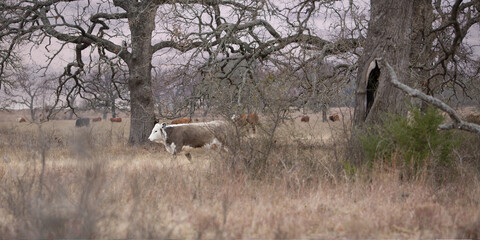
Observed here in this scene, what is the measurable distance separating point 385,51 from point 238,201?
509cm

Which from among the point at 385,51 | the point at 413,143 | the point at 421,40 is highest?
the point at 421,40

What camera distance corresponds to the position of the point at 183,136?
37.5 feet

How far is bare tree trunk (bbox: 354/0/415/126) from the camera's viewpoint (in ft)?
28.0

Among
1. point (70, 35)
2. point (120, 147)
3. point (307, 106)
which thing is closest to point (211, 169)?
point (307, 106)

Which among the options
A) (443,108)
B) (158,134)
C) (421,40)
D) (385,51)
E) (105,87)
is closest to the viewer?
(443,108)

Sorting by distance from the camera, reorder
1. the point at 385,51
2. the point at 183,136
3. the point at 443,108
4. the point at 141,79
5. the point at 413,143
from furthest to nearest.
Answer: the point at 141,79 → the point at 183,136 → the point at 385,51 → the point at 413,143 → the point at 443,108

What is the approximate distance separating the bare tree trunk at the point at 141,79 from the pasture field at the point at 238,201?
7259mm

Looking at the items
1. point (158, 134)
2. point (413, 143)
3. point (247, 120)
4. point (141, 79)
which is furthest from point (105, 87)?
point (413, 143)

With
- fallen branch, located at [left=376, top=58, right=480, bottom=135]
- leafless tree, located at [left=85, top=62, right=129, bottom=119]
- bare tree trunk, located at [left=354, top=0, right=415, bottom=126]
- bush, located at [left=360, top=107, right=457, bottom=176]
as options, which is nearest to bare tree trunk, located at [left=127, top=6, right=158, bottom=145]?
leafless tree, located at [left=85, top=62, right=129, bottom=119]

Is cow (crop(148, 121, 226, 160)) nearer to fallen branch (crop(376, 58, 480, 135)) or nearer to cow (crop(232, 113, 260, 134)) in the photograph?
cow (crop(232, 113, 260, 134))

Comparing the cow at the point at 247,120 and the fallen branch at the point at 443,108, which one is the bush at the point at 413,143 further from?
the cow at the point at 247,120

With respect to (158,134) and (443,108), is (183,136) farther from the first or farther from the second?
(443,108)

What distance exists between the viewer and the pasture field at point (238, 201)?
4145mm

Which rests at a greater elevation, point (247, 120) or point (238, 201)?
point (247, 120)
